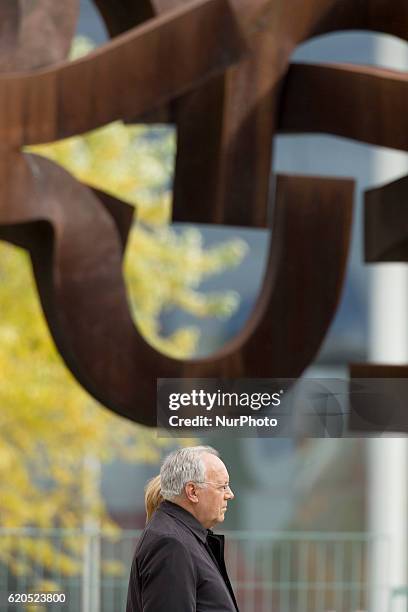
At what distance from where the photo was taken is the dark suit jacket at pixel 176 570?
11.9ft

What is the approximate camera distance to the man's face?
379cm

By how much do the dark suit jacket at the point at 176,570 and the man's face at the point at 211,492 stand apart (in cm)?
3

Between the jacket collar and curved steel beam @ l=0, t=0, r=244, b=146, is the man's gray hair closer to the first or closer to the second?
the jacket collar

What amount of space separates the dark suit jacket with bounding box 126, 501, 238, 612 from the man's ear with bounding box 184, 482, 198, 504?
0.13ft

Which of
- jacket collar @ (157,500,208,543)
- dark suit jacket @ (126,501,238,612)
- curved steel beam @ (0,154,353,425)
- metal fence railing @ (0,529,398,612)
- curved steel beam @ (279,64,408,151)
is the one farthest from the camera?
metal fence railing @ (0,529,398,612)

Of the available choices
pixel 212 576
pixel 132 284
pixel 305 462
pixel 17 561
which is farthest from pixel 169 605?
pixel 305 462

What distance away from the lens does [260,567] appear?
1111 centimetres

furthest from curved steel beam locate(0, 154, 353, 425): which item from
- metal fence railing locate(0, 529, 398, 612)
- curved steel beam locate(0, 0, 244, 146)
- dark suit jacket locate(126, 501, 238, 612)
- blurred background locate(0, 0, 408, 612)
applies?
metal fence railing locate(0, 529, 398, 612)

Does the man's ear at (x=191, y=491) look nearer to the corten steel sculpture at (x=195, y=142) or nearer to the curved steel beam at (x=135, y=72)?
the corten steel sculpture at (x=195, y=142)

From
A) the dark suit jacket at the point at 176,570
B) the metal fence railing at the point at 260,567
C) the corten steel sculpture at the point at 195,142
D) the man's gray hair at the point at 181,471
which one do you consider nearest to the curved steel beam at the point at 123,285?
the corten steel sculpture at the point at 195,142

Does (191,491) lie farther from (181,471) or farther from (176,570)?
(176,570)

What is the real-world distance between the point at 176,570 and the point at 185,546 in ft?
0.23

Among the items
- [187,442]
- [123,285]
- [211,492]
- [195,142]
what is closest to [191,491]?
[211,492]

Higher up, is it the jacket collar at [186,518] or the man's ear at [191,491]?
the man's ear at [191,491]
